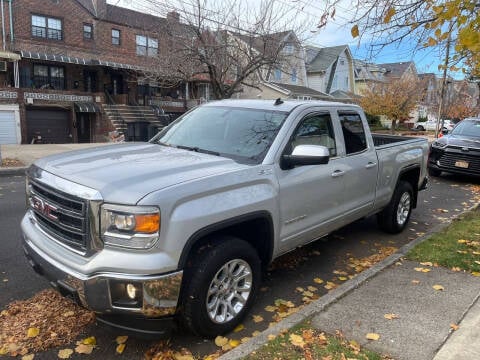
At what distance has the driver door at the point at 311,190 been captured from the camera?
361 cm

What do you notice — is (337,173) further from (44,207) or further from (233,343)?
(44,207)

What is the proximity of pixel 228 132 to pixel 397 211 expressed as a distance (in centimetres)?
328

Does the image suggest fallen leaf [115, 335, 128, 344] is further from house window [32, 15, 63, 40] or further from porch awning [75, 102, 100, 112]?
house window [32, 15, 63, 40]

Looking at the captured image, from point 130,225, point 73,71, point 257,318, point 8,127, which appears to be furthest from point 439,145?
point 73,71

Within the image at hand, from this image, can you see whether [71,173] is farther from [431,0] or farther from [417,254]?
[431,0]

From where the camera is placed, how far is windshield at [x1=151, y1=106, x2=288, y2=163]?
367 centimetres

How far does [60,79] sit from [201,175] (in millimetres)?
25334

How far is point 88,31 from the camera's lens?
25609mm

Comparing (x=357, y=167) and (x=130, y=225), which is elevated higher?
(x=357, y=167)

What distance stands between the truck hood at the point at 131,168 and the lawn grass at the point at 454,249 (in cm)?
297

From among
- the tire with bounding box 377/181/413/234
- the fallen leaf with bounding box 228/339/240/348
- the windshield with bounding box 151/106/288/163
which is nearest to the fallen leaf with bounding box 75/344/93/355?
the fallen leaf with bounding box 228/339/240/348

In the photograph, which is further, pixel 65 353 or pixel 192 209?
pixel 65 353

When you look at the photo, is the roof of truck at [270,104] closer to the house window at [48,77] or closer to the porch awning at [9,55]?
the porch awning at [9,55]

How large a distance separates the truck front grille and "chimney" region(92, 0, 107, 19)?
26.1 m
